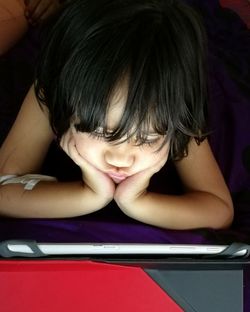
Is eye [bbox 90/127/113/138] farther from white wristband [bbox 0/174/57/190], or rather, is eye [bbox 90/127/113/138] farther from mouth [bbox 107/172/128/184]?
white wristband [bbox 0/174/57/190]

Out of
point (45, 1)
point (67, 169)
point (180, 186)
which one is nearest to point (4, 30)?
point (45, 1)

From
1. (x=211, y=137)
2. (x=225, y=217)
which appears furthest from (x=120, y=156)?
(x=211, y=137)

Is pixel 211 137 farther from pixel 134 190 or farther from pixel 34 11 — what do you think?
pixel 34 11

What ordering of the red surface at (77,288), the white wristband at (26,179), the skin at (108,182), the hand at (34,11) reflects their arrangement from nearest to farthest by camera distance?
the red surface at (77,288) < the skin at (108,182) < the white wristband at (26,179) < the hand at (34,11)

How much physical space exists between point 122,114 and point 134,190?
16cm

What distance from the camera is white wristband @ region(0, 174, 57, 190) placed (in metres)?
0.78

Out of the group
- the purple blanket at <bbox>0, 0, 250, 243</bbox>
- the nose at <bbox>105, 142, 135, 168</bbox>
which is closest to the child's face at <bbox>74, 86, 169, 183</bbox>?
the nose at <bbox>105, 142, 135, 168</bbox>

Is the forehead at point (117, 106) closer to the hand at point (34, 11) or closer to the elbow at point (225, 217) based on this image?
the elbow at point (225, 217)

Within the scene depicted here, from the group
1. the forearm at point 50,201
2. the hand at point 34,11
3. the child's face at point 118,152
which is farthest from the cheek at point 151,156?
the hand at point 34,11

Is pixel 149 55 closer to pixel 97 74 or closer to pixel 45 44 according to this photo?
pixel 97 74

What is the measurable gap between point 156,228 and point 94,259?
20cm

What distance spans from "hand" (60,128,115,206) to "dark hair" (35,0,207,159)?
0.11 ft

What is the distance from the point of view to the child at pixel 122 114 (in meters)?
0.59

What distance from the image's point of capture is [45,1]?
42.5 inches
